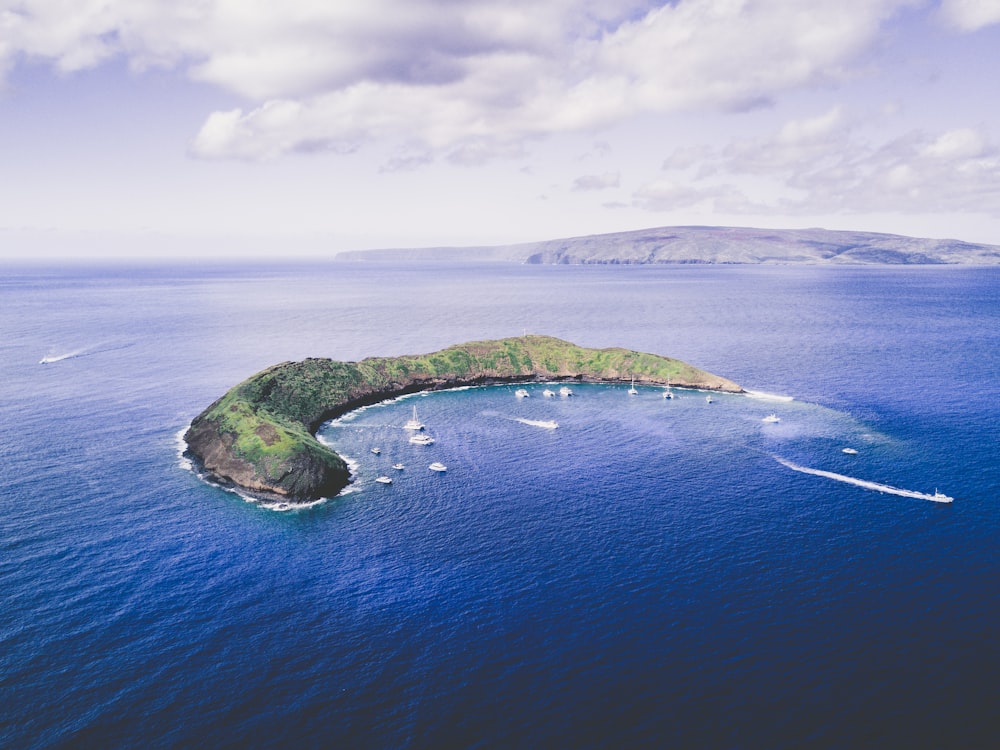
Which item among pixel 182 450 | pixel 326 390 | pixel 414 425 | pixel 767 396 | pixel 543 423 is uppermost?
pixel 326 390

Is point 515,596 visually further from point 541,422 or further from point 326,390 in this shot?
point 326,390

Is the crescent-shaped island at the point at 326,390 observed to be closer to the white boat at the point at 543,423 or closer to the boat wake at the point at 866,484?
the white boat at the point at 543,423

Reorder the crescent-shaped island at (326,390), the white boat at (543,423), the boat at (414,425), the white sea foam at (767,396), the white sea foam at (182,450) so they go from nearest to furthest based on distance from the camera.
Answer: the crescent-shaped island at (326,390)
the white sea foam at (182,450)
the boat at (414,425)
the white boat at (543,423)
the white sea foam at (767,396)

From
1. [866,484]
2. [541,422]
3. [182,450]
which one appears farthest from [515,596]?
[182,450]

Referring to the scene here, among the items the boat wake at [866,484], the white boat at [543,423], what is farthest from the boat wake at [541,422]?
the boat wake at [866,484]

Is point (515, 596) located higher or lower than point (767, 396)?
lower

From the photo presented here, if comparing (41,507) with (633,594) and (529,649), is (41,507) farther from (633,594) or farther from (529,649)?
(633,594)
